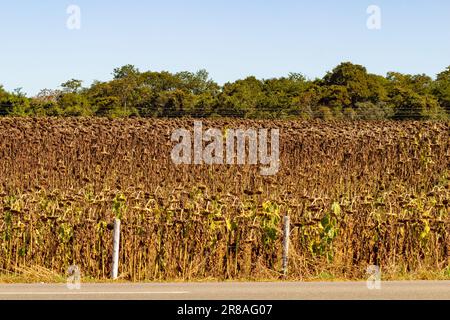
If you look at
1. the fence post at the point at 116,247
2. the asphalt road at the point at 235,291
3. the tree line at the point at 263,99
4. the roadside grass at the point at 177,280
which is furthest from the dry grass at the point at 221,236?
the tree line at the point at 263,99

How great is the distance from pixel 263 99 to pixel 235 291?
52.7 metres

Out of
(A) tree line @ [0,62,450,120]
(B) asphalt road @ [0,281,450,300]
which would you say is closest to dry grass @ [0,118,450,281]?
(B) asphalt road @ [0,281,450,300]

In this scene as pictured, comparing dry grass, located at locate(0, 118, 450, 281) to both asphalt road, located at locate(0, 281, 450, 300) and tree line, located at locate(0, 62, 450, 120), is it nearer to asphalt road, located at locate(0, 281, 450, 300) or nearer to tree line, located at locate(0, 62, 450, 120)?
asphalt road, located at locate(0, 281, 450, 300)

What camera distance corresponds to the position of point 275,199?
53.2 feet

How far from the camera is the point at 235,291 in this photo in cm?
1201

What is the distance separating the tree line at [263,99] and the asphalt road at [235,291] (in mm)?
45857

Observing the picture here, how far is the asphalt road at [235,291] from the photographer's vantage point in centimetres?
1138

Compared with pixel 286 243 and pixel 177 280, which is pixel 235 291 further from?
pixel 286 243

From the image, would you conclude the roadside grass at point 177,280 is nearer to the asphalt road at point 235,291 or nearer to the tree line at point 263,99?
the asphalt road at point 235,291

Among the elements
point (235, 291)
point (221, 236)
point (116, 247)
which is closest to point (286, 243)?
point (221, 236)
